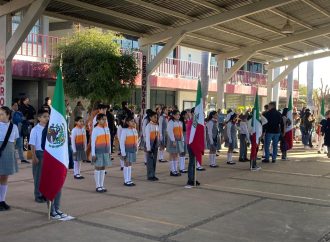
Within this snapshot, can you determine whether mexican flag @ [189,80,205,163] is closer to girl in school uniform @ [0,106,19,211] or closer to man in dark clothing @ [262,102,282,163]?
girl in school uniform @ [0,106,19,211]

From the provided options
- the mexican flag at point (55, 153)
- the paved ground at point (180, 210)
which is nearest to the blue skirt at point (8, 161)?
the paved ground at point (180, 210)

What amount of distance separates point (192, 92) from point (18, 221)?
81.2 feet

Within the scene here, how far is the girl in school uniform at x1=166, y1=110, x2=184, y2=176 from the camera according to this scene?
36.0 feet

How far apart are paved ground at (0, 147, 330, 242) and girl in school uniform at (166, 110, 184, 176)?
40 centimetres

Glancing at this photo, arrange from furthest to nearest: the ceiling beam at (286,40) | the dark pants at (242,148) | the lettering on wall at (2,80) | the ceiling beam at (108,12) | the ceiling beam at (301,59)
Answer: the ceiling beam at (301,59)
the ceiling beam at (286,40)
the dark pants at (242,148)
the ceiling beam at (108,12)
the lettering on wall at (2,80)

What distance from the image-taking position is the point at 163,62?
25094mm

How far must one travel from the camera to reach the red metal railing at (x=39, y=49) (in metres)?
18.0

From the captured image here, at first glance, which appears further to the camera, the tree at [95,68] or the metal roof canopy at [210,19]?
the tree at [95,68]

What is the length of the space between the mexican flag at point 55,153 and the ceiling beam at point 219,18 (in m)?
9.47

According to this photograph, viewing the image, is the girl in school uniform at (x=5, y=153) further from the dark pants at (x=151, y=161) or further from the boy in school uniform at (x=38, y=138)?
the dark pants at (x=151, y=161)

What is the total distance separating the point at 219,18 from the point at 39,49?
7.80 metres

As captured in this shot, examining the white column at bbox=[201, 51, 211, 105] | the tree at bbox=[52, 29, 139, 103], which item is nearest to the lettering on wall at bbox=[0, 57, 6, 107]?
the tree at bbox=[52, 29, 139, 103]

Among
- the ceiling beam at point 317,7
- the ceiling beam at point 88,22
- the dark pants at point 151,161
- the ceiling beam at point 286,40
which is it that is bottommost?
the dark pants at point 151,161

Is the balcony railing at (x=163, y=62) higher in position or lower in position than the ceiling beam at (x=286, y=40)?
lower
